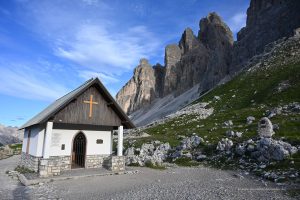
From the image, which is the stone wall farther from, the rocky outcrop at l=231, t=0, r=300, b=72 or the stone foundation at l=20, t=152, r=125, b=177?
the rocky outcrop at l=231, t=0, r=300, b=72

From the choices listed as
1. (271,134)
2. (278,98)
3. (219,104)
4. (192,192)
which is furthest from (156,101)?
(192,192)

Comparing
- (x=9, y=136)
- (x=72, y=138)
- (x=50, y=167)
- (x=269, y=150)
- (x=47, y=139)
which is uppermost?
(x=9, y=136)

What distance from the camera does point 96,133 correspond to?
22.8 metres

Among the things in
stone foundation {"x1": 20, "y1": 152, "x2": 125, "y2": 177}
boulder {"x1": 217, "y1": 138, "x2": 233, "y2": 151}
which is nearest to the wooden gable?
stone foundation {"x1": 20, "y1": 152, "x2": 125, "y2": 177}

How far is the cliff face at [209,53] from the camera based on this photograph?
330 ft

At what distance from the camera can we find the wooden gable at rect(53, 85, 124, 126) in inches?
784

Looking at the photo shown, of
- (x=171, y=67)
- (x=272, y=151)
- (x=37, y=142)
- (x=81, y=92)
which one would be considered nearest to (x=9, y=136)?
(x=171, y=67)

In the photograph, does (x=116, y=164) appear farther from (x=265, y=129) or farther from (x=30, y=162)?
(x=265, y=129)

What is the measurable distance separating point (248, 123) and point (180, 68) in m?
134

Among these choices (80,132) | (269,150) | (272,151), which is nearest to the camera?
(272,151)

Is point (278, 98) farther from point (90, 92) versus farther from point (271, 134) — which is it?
point (90, 92)

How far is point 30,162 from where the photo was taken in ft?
71.3

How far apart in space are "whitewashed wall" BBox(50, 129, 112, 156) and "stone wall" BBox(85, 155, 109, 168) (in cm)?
35

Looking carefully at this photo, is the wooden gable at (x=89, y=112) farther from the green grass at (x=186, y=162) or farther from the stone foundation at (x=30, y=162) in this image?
the green grass at (x=186, y=162)
